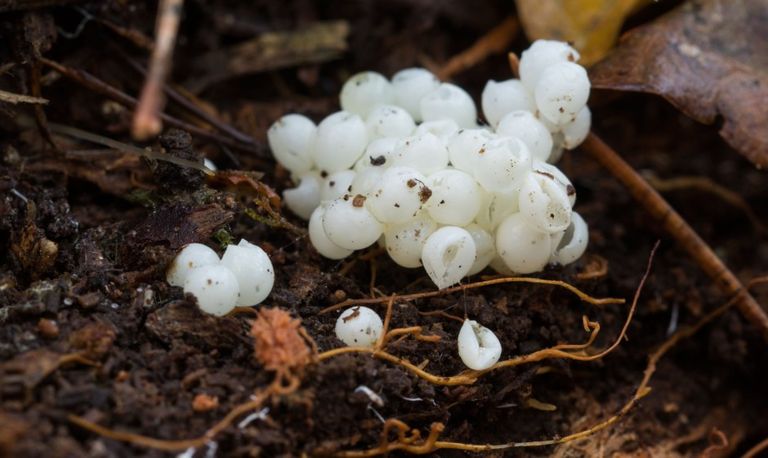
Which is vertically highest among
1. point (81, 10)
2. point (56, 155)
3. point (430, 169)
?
point (81, 10)

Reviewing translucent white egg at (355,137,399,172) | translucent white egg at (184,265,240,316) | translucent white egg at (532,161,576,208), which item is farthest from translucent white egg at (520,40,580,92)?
translucent white egg at (184,265,240,316)

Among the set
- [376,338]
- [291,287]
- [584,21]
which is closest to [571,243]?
[376,338]

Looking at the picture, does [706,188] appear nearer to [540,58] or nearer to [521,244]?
[540,58]

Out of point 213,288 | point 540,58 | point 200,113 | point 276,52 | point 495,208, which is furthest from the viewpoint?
point 276,52

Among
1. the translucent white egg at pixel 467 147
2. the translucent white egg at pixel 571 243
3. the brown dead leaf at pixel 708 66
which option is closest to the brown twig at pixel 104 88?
the translucent white egg at pixel 467 147

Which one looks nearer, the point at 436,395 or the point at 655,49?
the point at 436,395

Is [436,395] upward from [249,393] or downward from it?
downward

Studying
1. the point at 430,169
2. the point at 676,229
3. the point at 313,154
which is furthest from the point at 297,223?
the point at 676,229

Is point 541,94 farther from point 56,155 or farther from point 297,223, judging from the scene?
point 56,155
